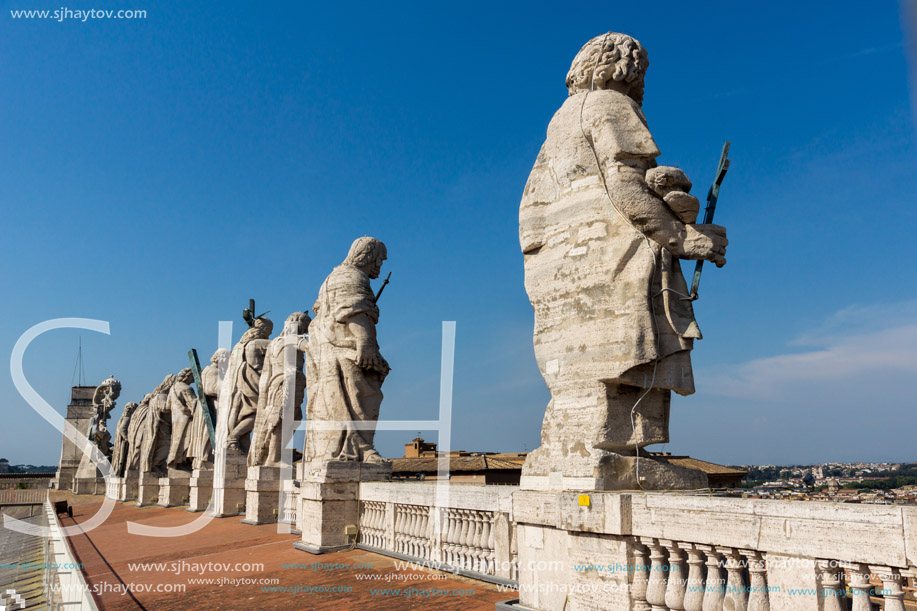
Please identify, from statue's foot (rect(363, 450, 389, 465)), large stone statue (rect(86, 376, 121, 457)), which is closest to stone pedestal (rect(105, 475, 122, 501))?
large stone statue (rect(86, 376, 121, 457))

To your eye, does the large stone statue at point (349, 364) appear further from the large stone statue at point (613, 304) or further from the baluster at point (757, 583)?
the baluster at point (757, 583)

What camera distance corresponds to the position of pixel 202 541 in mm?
9898

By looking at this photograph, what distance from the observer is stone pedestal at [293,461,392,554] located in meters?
7.86

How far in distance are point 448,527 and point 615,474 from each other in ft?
8.24

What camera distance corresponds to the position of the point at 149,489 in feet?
68.4

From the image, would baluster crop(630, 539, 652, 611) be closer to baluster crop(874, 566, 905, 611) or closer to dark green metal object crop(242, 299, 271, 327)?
baluster crop(874, 566, 905, 611)

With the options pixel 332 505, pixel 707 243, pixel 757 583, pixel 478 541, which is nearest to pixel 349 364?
pixel 332 505

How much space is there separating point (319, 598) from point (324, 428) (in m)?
3.11

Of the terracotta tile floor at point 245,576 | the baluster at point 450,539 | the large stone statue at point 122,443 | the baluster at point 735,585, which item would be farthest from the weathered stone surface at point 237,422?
the large stone statue at point 122,443

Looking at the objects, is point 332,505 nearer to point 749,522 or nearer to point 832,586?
point 749,522

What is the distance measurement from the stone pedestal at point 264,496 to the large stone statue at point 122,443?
18.2 m

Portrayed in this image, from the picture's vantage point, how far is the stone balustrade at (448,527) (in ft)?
18.1

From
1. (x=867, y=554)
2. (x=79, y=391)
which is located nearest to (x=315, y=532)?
(x=867, y=554)

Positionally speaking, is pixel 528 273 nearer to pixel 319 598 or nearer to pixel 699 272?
pixel 699 272
